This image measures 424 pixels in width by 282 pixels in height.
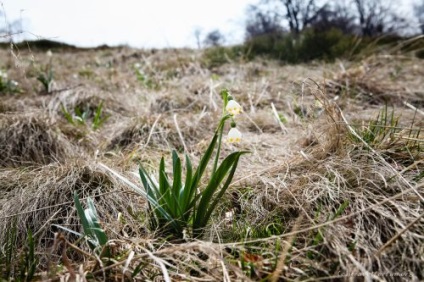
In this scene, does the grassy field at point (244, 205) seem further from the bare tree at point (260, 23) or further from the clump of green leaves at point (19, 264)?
the bare tree at point (260, 23)

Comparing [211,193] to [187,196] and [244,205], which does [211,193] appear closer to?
[187,196]

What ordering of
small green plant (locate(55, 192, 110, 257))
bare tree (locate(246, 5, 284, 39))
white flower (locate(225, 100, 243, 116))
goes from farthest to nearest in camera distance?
1. bare tree (locate(246, 5, 284, 39))
2. white flower (locate(225, 100, 243, 116))
3. small green plant (locate(55, 192, 110, 257))

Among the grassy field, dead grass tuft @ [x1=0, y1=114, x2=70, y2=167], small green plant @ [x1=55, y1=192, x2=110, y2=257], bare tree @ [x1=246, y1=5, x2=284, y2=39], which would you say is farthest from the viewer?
bare tree @ [x1=246, y1=5, x2=284, y2=39]

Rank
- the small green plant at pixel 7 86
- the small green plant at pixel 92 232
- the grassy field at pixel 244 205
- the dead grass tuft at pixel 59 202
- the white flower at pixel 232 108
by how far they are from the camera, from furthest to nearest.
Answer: the small green plant at pixel 7 86
the dead grass tuft at pixel 59 202
the white flower at pixel 232 108
the small green plant at pixel 92 232
the grassy field at pixel 244 205

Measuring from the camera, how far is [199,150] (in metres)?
2.45

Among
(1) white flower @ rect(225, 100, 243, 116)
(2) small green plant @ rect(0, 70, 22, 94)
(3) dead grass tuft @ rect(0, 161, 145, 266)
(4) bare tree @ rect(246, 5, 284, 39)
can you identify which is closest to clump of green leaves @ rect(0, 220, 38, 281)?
(3) dead grass tuft @ rect(0, 161, 145, 266)

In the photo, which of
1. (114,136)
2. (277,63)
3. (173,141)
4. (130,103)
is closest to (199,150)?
(173,141)

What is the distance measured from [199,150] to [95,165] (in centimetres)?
86

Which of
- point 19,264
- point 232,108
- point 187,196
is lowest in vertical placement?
point 19,264

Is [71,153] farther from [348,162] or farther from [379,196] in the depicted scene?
[379,196]

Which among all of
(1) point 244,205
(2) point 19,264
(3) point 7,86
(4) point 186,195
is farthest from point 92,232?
(3) point 7,86

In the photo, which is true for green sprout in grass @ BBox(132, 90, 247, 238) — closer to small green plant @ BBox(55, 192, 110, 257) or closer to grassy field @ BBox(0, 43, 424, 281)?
grassy field @ BBox(0, 43, 424, 281)

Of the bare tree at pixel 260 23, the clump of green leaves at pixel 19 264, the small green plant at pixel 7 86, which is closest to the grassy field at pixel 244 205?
the clump of green leaves at pixel 19 264

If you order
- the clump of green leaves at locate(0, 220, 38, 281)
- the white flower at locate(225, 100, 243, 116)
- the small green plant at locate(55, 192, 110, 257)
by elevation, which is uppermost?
the white flower at locate(225, 100, 243, 116)
